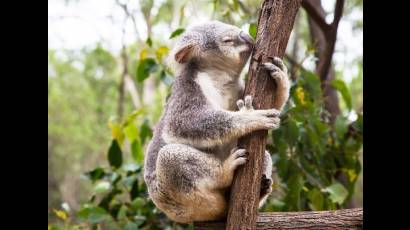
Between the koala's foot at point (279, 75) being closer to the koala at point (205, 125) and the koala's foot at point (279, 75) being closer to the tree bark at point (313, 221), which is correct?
the koala at point (205, 125)

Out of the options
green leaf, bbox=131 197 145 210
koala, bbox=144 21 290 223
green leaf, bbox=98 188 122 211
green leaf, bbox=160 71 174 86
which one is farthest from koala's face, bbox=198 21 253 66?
green leaf, bbox=98 188 122 211

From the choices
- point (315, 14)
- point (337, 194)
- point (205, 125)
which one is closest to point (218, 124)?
point (205, 125)

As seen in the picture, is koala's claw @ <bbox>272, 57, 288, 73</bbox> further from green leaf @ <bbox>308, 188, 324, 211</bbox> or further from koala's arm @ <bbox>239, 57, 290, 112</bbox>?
green leaf @ <bbox>308, 188, 324, 211</bbox>

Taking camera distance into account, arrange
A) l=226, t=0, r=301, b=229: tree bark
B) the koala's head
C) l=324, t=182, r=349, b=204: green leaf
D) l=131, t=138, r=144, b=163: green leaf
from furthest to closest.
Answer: l=131, t=138, r=144, b=163: green leaf < l=324, t=182, r=349, b=204: green leaf < the koala's head < l=226, t=0, r=301, b=229: tree bark

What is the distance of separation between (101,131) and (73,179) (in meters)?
2.39

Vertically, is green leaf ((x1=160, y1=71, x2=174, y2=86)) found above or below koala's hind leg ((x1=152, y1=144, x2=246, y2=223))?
above

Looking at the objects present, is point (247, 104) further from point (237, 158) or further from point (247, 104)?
point (237, 158)

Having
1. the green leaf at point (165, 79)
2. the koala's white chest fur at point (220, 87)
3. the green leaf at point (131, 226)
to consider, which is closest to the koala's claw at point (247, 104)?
the koala's white chest fur at point (220, 87)

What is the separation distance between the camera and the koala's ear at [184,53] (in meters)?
4.02

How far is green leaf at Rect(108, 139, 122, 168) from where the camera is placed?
5.94 m

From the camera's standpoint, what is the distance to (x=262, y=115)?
3.29 m
